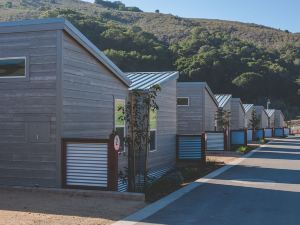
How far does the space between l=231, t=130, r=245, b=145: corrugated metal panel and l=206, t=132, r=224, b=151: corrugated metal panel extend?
4628 millimetres

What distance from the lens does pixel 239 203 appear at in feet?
34.5

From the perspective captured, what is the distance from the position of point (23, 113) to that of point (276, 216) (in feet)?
20.8

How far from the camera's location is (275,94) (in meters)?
88.6

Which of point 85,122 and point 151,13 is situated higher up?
point 151,13

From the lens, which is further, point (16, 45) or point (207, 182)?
point (207, 182)

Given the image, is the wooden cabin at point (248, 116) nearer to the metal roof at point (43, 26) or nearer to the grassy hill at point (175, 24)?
the metal roof at point (43, 26)

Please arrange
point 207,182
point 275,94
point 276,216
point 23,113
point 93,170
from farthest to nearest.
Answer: point 275,94
point 207,182
point 23,113
point 93,170
point 276,216

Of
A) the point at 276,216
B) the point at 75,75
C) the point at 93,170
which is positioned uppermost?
the point at 75,75

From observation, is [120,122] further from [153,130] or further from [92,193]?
[92,193]

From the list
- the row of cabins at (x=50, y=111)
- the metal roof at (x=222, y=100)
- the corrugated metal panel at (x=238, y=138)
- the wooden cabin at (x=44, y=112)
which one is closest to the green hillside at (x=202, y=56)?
the metal roof at (x=222, y=100)

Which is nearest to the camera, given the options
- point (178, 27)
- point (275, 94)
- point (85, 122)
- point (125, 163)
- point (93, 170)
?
point (93, 170)

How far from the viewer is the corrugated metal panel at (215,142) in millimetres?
26016

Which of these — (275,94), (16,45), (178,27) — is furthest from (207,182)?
(178,27)

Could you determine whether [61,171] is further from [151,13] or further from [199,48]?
[151,13]
